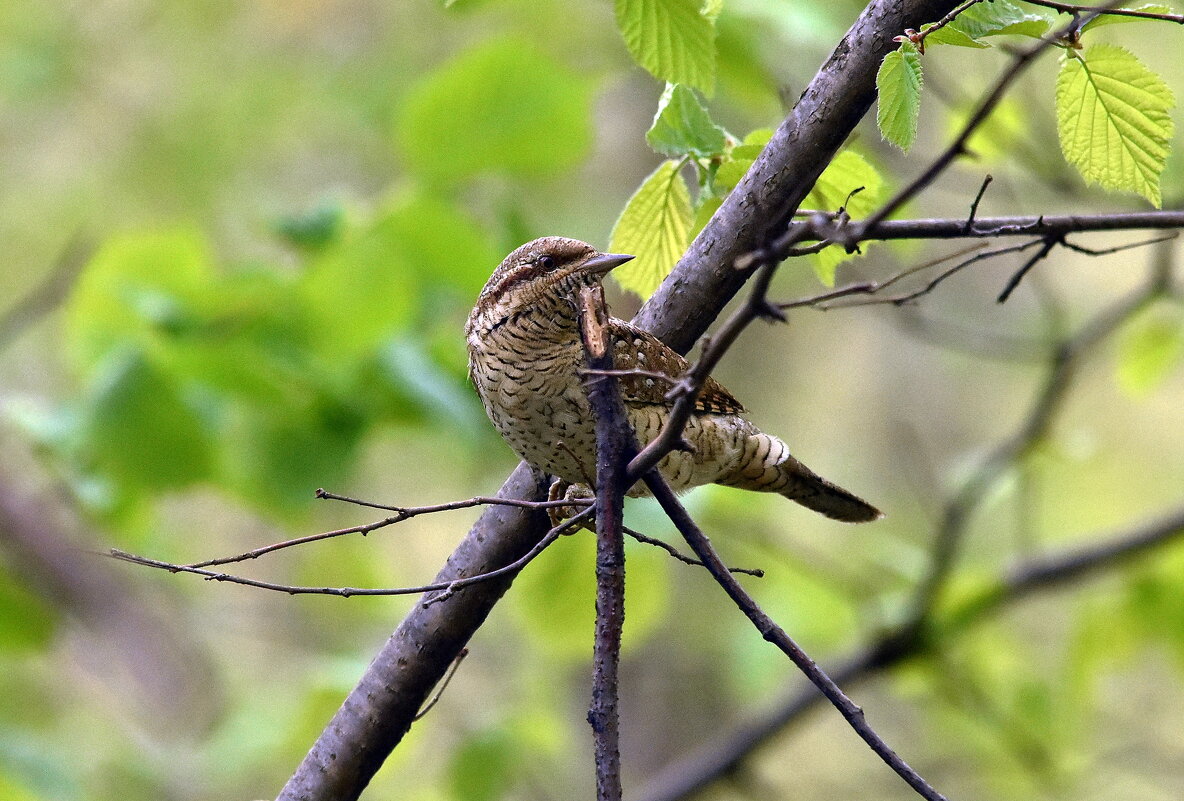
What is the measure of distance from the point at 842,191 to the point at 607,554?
1.06 meters

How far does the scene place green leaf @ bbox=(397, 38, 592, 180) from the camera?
348 cm

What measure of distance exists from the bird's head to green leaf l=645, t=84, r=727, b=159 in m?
0.32

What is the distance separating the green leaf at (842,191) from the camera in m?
2.19

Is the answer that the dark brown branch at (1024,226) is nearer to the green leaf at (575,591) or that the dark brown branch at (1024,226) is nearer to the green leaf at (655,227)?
the green leaf at (655,227)

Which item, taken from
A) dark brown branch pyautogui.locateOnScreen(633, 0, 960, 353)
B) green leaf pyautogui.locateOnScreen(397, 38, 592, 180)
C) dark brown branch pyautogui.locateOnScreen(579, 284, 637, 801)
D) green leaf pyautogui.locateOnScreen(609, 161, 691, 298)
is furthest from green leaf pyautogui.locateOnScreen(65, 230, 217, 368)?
dark brown branch pyautogui.locateOnScreen(579, 284, 637, 801)

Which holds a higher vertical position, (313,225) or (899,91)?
(313,225)

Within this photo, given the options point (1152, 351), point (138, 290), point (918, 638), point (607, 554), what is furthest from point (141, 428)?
point (1152, 351)

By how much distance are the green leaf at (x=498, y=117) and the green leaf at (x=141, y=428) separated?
3.69 feet

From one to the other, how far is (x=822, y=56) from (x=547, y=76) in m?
2.27

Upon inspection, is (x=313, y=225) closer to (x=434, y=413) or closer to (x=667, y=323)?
(x=434, y=413)

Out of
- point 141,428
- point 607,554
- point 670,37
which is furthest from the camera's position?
point 141,428

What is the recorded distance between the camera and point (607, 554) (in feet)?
5.20

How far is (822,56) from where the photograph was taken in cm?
529

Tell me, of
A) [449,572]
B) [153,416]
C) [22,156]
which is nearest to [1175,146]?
[449,572]
